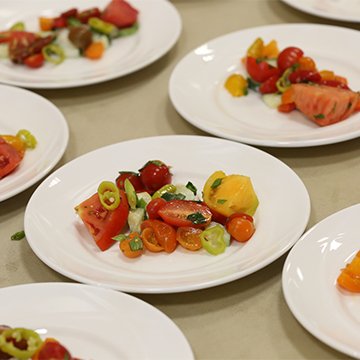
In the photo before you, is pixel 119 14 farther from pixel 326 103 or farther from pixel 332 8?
pixel 326 103

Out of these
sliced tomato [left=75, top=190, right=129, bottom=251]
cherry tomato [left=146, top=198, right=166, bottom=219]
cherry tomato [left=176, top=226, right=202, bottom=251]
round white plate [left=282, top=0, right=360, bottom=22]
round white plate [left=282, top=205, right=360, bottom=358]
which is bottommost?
sliced tomato [left=75, top=190, right=129, bottom=251]

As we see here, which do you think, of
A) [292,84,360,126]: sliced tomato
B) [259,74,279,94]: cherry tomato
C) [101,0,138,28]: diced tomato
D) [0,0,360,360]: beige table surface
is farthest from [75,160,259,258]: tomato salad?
[101,0,138,28]: diced tomato

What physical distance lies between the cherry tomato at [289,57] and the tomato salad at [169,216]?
0.53 m

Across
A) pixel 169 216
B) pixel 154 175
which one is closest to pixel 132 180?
pixel 154 175

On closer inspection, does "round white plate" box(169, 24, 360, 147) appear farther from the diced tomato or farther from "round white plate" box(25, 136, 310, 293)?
the diced tomato

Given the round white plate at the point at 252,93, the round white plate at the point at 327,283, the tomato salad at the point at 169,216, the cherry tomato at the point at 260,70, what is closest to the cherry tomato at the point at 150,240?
the tomato salad at the point at 169,216

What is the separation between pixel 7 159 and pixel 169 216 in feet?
1.59

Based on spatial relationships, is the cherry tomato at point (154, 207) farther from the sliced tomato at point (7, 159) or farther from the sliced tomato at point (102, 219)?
the sliced tomato at point (7, 159)

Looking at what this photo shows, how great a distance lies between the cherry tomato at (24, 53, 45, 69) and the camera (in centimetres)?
224

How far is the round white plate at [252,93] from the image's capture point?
1.82 m

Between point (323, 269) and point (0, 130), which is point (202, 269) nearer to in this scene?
point (323, 269)

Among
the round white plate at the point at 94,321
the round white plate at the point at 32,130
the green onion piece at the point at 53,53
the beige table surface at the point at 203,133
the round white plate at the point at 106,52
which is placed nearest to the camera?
the round white plate at the point at 94,321

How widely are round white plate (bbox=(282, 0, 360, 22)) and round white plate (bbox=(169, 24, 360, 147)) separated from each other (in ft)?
0.32

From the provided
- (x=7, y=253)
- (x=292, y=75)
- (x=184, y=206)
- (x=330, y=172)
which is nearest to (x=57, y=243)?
(x=7, y=253)
